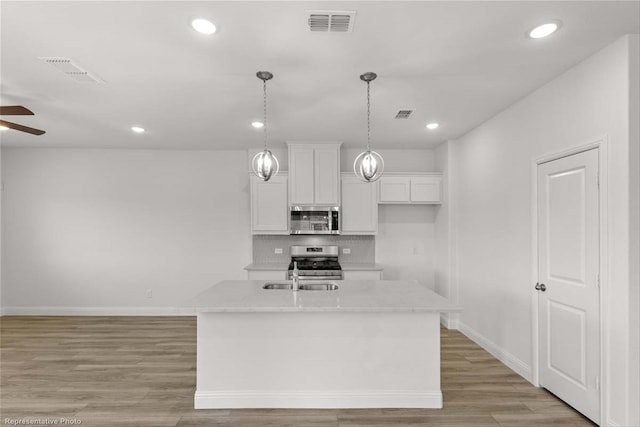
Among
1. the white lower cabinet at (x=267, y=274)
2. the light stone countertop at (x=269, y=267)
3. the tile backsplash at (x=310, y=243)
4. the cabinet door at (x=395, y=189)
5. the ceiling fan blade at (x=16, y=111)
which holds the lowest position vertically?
the white lower cabinet at (x=267, y=274)

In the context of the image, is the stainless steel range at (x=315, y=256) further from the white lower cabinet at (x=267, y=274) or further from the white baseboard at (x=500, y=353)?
the white baseboard at (x=500, y=353)

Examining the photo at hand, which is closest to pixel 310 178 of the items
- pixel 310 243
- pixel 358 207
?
pixel 358 207

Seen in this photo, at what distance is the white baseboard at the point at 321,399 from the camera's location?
288cm

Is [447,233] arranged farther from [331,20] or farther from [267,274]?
[331,20]

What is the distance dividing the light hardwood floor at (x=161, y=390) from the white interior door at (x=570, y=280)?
0.21 meters

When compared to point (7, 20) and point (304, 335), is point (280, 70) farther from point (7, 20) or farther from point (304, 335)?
point (304, 335)

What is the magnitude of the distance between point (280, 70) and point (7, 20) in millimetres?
1730

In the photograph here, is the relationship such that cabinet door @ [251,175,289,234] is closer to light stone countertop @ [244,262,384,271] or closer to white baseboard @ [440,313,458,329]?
light stone countertop @ [244,262,384,271]

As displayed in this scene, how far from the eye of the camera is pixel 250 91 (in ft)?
11.1

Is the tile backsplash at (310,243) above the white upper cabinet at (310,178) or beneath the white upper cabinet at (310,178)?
beneath

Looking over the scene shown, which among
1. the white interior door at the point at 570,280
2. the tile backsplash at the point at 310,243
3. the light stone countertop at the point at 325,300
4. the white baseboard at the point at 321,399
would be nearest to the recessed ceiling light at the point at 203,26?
the light stone countertop at the point at 325,300

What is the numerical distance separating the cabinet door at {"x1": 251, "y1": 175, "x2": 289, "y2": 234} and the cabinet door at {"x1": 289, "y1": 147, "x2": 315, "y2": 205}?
151mm

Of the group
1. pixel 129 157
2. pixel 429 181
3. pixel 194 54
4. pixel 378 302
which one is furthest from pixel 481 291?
pixel 129 157

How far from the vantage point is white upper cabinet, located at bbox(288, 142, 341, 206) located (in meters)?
5.33
